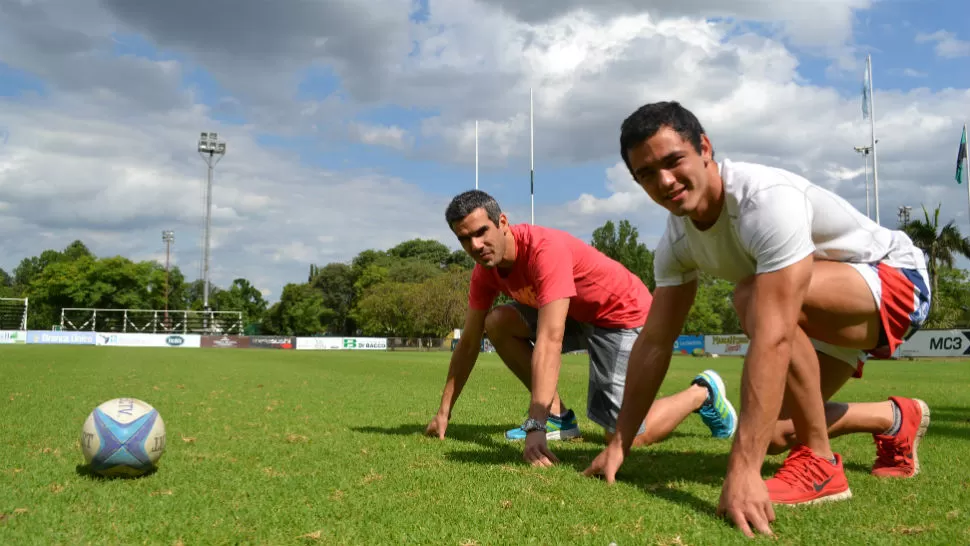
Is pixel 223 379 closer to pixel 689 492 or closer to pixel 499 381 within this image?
pixel 499 381

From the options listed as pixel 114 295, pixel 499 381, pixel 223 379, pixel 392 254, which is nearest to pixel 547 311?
pixel 499 381

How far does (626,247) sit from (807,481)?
52.5 metres

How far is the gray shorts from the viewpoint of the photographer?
5195mm

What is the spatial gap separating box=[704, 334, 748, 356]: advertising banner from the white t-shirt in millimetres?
39894

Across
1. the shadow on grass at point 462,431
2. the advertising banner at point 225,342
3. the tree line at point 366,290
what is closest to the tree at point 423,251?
the tree line at point 366,290

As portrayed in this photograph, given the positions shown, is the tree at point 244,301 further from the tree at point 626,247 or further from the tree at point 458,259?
the tree at point 626,247

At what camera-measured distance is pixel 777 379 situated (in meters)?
3.03

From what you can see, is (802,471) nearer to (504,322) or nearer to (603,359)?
(603,359)

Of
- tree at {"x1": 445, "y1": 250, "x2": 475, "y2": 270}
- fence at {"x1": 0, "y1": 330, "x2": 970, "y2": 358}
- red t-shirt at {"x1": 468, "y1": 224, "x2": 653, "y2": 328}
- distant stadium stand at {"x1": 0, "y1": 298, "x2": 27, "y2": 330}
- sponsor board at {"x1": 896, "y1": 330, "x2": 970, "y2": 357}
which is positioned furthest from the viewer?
tree at {"x1": 445, "y1": 250, "x2": 475, "y2": 270}

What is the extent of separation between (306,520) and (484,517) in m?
0.73

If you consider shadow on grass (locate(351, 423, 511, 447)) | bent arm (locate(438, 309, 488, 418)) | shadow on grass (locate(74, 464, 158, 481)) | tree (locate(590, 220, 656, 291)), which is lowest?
shadow on grass (locate(351, 423, 511, 447))

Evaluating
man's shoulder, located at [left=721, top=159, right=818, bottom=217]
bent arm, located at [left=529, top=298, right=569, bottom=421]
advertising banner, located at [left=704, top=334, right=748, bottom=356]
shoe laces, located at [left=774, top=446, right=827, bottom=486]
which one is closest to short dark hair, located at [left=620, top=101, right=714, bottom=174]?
man's shoulder, located at [left=721, top=159, right=818, bottom=217]

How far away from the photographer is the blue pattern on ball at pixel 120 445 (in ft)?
13.2

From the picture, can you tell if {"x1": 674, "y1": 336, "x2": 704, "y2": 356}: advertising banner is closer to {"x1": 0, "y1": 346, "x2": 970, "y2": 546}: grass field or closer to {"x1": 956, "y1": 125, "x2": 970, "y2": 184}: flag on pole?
{"x1": 956, "y1": 125, "x2": 970, "y2": 184}: flag on pole
